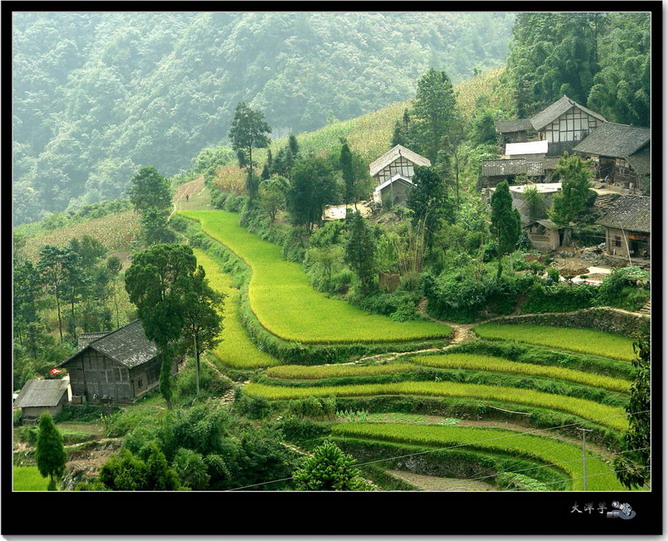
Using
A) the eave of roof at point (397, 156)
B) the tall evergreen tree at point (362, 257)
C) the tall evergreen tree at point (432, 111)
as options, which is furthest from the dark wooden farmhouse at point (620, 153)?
the tall evergreen tree at point (362, 257)

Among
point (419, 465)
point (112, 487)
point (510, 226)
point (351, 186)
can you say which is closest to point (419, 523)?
point (112, 487)

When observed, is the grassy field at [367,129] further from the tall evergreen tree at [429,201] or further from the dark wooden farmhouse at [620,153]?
the tall evergreen tree at [429,201]

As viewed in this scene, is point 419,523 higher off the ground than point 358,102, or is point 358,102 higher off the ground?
point 358,102

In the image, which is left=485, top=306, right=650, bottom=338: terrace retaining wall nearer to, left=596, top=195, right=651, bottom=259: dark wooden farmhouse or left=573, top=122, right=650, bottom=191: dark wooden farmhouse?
left=596, top=195, right=651, bottom=259: dark wooden farmhouse

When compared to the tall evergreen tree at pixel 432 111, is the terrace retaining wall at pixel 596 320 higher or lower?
lower

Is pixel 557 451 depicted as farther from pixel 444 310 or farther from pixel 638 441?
pixel 444 310

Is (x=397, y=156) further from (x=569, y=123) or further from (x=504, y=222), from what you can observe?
(x=504, y=222)

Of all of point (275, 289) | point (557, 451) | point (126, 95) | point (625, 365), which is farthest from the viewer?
point (126, 95)
